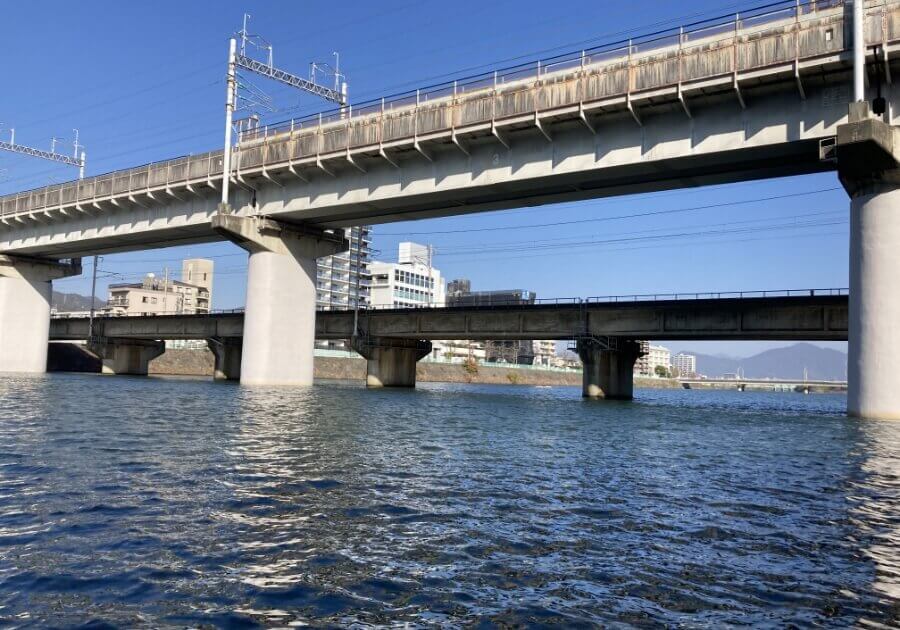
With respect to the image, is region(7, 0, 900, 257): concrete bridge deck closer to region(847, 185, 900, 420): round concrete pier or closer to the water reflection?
region(847, 185, 900, 420): round concrete pier

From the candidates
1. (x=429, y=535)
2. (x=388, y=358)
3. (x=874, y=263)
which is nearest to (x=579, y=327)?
(x=388, y=358)

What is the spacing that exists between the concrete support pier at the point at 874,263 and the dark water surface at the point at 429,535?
1314 centimetres

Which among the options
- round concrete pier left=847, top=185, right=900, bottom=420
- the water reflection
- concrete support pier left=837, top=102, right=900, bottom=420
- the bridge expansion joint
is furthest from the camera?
the bridge expansion joint

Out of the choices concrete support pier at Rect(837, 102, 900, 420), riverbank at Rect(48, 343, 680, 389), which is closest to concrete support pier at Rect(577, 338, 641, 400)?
concrete support pier at Rect(837, 102, 900, 420)

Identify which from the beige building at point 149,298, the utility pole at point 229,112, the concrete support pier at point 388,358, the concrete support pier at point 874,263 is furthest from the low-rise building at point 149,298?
the concrete support pier at point 874,263

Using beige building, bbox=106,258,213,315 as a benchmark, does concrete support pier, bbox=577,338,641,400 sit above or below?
below

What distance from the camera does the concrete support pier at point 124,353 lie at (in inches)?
3812

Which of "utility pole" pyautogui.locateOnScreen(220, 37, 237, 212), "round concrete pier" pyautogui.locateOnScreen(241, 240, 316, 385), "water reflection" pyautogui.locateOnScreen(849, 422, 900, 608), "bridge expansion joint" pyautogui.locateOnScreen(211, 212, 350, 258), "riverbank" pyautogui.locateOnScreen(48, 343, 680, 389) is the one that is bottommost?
"riverbank" pyautogui.locateOnScreen(48, 343, 680, 389)

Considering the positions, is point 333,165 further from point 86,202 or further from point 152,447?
point 152,447

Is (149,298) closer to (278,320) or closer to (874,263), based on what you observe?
(278,320)

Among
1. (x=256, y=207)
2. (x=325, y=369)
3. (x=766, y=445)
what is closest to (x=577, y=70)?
(x=766, y=445)

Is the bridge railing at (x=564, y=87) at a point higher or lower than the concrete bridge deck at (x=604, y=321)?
higher

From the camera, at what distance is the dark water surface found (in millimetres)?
6930

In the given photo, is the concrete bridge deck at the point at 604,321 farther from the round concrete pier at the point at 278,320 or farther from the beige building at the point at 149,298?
Result: the beige building at the point at 149,298
